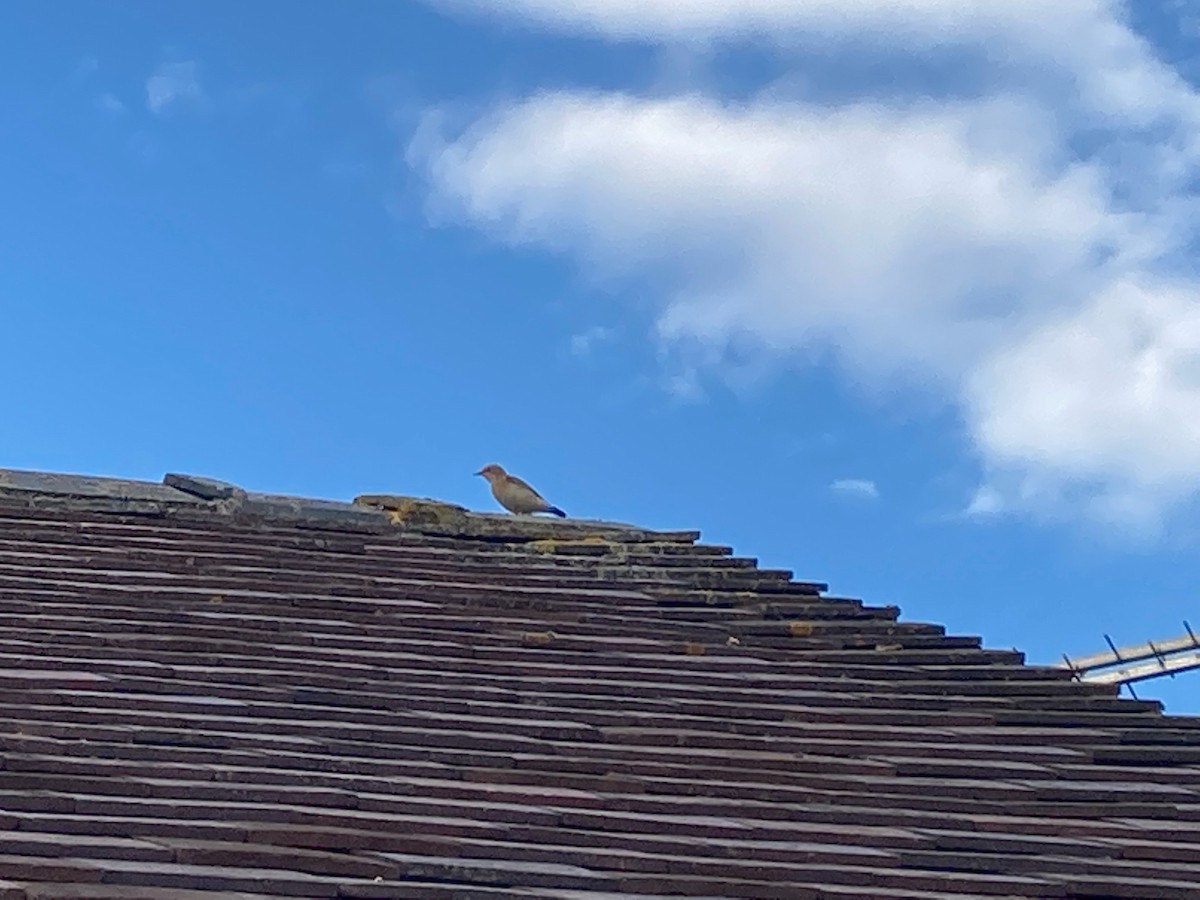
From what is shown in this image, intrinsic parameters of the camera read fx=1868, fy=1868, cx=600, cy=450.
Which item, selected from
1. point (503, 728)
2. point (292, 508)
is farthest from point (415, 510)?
point (503, 728)

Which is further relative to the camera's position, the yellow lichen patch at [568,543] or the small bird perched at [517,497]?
the small bird perched at [517,497]

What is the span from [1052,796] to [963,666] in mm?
1323

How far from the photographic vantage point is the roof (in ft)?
12.6

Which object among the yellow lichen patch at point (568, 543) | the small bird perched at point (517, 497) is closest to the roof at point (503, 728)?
the yellow lichen patch at point (568, 543)

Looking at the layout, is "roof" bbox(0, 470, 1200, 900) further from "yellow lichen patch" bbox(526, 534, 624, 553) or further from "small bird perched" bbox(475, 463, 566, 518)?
"small bird perched" bbox(475, 463, 566, 518)

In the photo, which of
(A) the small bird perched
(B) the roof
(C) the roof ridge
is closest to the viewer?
(B) the roof

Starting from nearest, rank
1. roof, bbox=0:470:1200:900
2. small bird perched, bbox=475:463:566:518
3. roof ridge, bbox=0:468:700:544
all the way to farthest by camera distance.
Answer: roof, bbox=0:470:1200:900
roof ridge, bbox=0:468:700:544
small bird perched, bbox=475:463:566:518

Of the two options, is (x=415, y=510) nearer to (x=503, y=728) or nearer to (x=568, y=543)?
(x=568, y=543)

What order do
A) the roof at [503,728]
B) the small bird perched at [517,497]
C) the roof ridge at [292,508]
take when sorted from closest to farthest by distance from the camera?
the roof at [503,728], the roof ridge at [292,508], the small bird perched at [517,497]

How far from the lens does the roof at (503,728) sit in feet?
12.6

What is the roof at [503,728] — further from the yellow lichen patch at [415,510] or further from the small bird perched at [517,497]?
the small bird perched at [517,497]

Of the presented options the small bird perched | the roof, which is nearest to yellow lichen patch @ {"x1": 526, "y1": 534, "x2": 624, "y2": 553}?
the roof

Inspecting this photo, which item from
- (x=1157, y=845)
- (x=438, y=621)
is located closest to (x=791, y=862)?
(x=1157, y=845)

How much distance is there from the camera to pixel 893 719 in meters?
5.54
